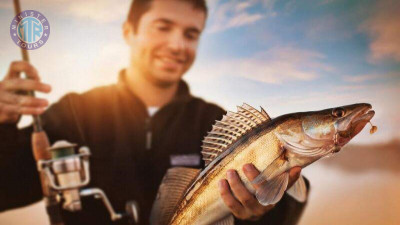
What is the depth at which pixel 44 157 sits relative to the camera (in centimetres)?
157

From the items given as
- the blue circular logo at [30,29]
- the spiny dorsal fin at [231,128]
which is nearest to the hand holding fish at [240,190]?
the spiny dorsal fin at [231,128]

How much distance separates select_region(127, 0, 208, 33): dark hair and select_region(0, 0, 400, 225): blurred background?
45 mm

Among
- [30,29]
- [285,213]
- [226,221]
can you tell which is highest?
[30,29]

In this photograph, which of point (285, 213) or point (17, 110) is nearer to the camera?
point (17, 110)

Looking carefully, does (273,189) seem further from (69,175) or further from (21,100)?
(21,100)

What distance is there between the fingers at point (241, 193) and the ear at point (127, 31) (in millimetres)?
954

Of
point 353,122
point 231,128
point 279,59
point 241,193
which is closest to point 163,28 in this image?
point 279,59

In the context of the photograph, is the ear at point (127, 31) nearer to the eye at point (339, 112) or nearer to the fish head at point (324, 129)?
the fish head at point (324, 129)

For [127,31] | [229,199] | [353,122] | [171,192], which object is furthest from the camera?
[127,31]

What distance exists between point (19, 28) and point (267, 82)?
1.38 m

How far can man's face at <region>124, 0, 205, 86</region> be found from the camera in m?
1.69

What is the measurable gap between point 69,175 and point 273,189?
3.42 ft

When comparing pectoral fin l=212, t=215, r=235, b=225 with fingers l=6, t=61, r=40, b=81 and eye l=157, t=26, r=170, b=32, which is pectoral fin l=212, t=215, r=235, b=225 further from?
fingers l=6, t=61, r=40, b=81

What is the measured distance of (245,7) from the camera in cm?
169
